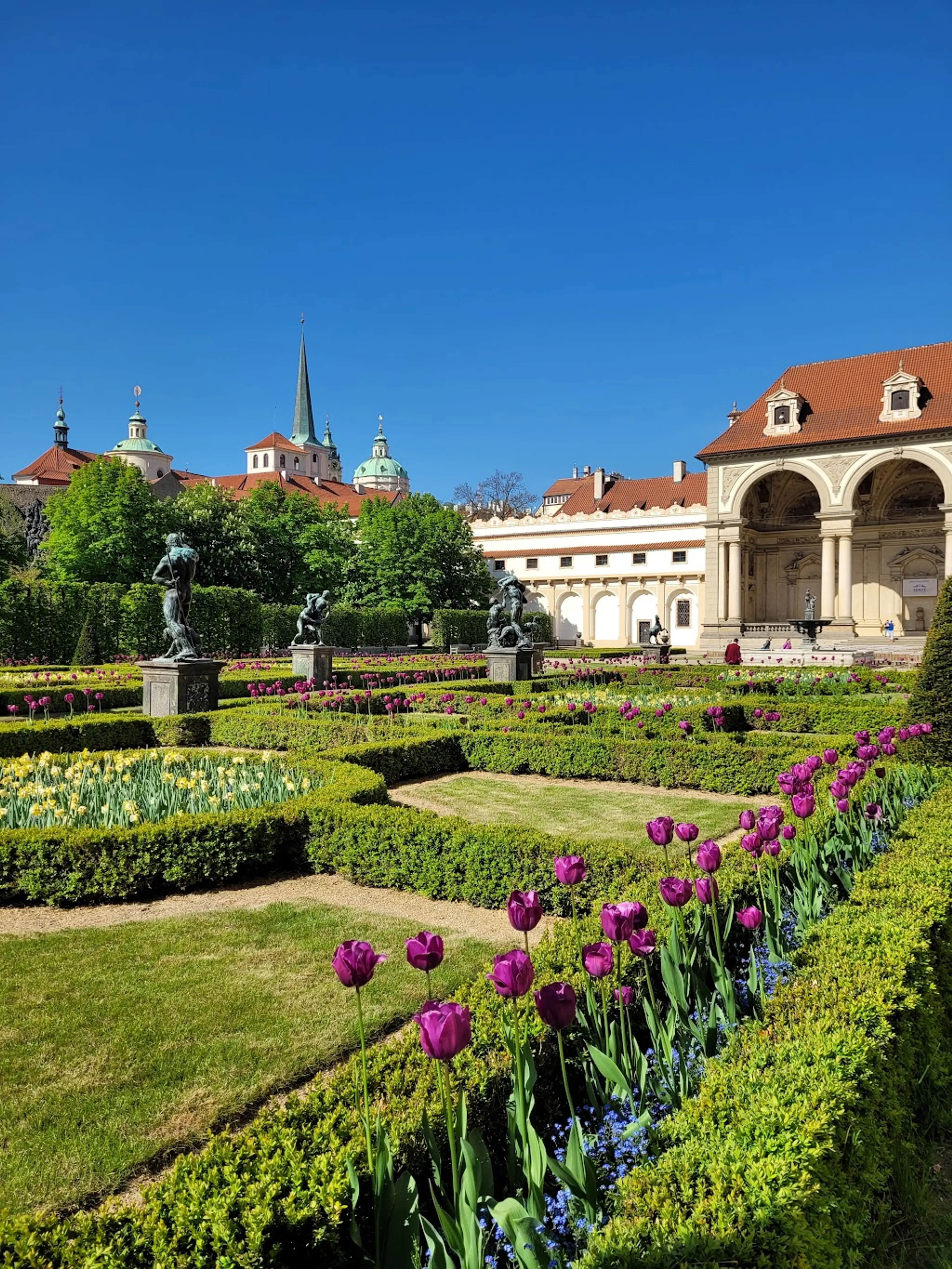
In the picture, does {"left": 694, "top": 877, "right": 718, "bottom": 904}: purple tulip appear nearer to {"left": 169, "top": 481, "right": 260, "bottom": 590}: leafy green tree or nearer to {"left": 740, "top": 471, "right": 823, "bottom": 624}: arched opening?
{"left": 169, "top": 481, "right": 260, "bottom": 590}: leafy green tree

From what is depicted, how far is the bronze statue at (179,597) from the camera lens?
13531 millimetres

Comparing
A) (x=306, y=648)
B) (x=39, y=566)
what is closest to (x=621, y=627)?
(x=39, y=566)

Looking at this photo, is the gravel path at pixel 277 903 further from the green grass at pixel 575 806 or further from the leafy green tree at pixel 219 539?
the leafy green tree at pixel 219 539

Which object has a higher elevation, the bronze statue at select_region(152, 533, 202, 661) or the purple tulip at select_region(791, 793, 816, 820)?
the bronze statue at select_region(152, 533, 202, 661)

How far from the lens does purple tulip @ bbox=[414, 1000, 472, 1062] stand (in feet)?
5.77

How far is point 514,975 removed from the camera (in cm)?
198

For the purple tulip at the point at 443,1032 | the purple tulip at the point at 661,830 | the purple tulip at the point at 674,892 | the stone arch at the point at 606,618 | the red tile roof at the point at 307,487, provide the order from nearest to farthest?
1. the purple tulip at the point at 443,1032
2. the purple tulip at the point at 674,892
3. the purple tulip at the point at 661,830
4. the stone arch at the point at 606,618
5. the red tile roof at the point at 307,487

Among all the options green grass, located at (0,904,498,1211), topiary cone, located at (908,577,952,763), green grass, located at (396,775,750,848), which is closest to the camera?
green grass, located at (0,904,498,1211)

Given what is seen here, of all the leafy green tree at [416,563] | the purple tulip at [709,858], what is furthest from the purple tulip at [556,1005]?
the leafy green tree at [416,563]

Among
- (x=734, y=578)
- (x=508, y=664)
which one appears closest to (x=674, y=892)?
(x=508, y=664)

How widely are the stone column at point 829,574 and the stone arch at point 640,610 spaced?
1282 centimetres

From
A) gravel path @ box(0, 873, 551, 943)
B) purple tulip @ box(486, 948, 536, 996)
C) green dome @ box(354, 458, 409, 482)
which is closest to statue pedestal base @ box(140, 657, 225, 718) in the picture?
gravel path @ box(0, 873, 551, 943)

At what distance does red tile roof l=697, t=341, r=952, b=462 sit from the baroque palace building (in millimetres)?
69

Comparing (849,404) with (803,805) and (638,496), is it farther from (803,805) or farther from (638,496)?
(803,805)
